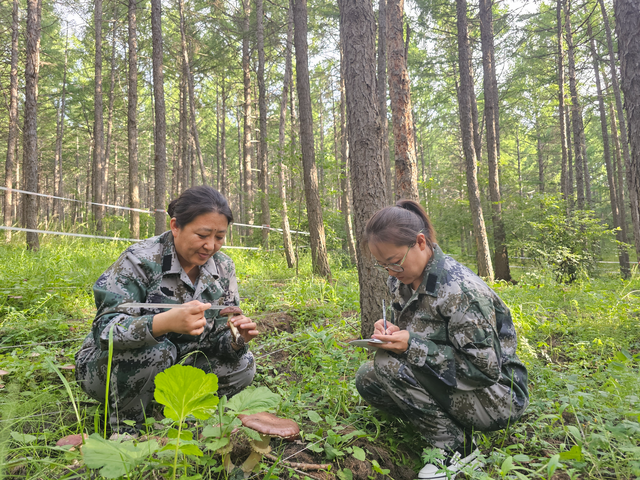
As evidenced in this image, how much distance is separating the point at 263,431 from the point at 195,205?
51.9 inches

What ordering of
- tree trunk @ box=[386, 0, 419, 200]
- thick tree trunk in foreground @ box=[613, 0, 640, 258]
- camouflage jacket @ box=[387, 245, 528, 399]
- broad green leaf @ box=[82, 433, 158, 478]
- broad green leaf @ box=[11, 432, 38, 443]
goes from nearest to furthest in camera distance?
broad green leaf @ box=[82, 433, 158, 478], broad green leaf @ box=[11, 432, 38, 443], camouflage jacket @ box=[387, 245, 528, 399], thick tree trunk in foreground @ box=[613, 0, 640, 258], tree trunk @ box=[386, 0, 419, 200]

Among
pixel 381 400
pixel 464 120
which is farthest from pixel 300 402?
pixel 464 120

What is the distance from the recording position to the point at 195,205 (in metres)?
2.12

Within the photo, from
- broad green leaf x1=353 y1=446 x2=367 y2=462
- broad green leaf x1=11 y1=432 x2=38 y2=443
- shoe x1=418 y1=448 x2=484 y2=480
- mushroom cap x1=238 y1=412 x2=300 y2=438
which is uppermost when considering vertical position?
mushroom cap x1=238 y1=412 x2=300 y2=438

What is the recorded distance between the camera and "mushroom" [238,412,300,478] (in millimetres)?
1308

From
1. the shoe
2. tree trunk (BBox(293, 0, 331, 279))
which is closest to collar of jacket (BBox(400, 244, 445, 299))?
the shoe

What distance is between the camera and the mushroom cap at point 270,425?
130 centimetres

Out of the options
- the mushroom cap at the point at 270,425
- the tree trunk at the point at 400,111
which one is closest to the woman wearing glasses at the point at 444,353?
the mushroom cap at the point at 270,425

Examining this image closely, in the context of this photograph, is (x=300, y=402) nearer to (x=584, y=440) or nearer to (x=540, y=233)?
(x=584, y=440)

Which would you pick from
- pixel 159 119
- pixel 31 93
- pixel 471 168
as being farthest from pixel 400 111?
pixel 31 93

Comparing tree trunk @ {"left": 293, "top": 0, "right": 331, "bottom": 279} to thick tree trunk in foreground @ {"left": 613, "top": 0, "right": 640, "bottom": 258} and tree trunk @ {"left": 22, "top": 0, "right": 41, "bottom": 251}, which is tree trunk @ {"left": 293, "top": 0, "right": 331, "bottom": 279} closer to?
thick tree trunk in foreground @ {"left": 613, "top": 0, "right": 640, "bottom": 258}

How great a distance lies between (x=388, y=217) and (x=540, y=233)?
911 centimetres

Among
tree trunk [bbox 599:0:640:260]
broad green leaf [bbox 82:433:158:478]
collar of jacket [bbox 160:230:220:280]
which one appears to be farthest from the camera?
tree trunk [bbox 599:0:640:260]

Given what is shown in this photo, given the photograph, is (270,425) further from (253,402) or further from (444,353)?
(444,353)
